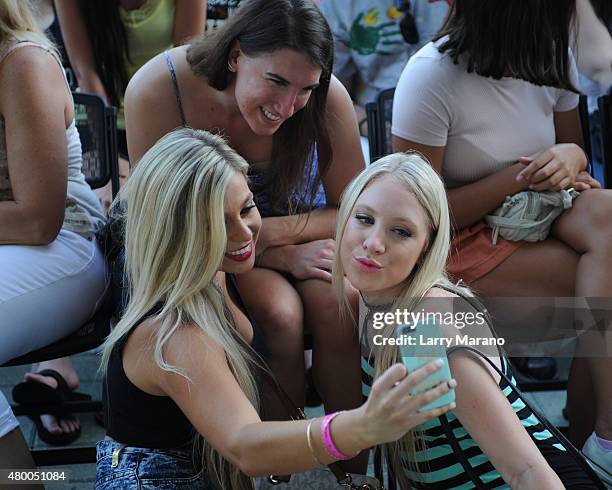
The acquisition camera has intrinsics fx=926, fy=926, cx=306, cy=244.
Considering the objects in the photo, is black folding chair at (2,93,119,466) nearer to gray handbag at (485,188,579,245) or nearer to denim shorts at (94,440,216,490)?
denim shorts at (94,440,216,490)

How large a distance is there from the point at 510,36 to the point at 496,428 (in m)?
1.23

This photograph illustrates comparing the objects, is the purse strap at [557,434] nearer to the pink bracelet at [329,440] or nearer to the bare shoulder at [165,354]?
the pink bracelet at [329,440]

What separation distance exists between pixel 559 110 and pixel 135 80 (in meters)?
1.23

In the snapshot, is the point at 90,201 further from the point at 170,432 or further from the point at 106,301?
the point at 170,432

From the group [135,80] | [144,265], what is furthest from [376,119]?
[144,265]

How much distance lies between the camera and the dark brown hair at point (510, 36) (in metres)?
2.51

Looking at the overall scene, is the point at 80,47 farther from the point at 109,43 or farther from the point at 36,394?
the point at 36,394

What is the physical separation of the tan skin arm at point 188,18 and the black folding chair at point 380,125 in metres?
0.88

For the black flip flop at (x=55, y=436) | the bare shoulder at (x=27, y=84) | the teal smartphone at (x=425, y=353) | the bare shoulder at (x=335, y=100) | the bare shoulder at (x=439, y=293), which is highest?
the bare shoulder at (x=27, y=84)

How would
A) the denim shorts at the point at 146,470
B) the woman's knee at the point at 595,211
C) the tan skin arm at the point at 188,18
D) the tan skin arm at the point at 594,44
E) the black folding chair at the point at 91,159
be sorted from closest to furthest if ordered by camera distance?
the denim shorts at the point at 146,470
the woman's knee at the point at 595,211
the black folding chair at the point at 91,159
the tan skin arm at the point at 594,44
the tan skin arm at the point at 188,18

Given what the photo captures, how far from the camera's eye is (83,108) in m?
2.84

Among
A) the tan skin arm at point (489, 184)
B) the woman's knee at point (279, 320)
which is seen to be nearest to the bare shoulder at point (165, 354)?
the woman's knee at point (279, 320)

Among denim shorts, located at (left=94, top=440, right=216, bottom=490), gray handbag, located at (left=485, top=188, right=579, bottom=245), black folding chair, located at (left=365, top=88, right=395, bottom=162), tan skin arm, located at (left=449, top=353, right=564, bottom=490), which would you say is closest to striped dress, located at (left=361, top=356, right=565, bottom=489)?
tan skin arm, located at (left=449, top=353, right=564, bottom=490)

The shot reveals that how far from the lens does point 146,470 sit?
6.38 ft
